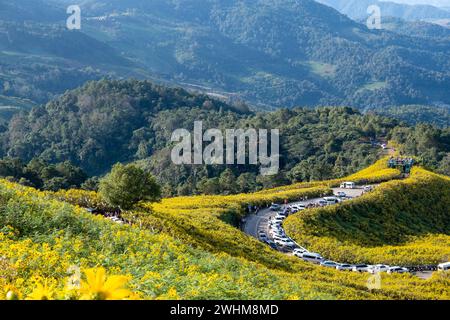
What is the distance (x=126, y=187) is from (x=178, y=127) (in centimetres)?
9259

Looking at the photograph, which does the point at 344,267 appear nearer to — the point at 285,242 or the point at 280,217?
the point at 285,242

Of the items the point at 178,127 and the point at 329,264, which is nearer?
the point at 329,264

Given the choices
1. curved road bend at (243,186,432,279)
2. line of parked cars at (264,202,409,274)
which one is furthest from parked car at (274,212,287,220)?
curved road bend at (243,186,432,279)

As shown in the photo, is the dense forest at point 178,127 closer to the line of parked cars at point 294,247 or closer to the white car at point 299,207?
the white car at point 299,207

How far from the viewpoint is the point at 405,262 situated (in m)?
27.7

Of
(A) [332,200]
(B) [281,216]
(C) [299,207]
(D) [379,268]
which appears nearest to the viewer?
(D) [379,268]

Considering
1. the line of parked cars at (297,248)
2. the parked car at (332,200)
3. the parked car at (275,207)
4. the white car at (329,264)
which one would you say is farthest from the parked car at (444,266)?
the parked car at (275,207)

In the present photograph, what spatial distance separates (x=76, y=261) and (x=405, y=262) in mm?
20413

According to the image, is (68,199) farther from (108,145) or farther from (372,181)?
(108,145)

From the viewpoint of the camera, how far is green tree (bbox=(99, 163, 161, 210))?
25.3 m

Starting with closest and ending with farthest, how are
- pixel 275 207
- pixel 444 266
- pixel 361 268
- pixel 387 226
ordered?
pixel 361 268
pixel 444 266
pixel 387 226
pixel 275 207

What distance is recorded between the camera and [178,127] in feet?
386

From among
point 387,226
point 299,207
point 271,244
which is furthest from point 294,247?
point 387,226
